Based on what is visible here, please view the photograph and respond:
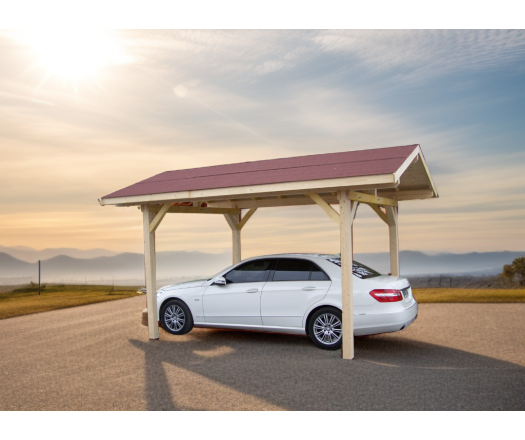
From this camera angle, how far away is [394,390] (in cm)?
681

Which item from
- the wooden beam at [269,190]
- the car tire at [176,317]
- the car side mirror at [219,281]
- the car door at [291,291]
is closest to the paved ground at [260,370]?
the car tire at [176,317]

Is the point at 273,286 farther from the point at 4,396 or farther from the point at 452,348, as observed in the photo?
the point at 4,396

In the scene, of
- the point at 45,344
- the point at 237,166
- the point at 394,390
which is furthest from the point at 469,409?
the point at 45,344

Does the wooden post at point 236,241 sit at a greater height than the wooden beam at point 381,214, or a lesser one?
lesser

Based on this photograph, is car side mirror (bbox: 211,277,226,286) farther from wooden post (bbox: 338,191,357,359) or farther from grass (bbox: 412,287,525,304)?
grass (bbox: 412,287,525,304)

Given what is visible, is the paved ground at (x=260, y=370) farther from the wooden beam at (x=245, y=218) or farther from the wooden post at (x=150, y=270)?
the wooden beam at (x=245, y=218)

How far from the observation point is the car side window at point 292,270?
30.9 feet

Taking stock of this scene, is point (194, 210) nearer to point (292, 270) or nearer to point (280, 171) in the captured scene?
point (280, 171)

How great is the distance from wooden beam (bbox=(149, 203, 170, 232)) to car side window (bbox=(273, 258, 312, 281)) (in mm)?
2612

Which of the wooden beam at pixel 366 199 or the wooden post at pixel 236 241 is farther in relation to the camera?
the wooden post at pixel 236 241

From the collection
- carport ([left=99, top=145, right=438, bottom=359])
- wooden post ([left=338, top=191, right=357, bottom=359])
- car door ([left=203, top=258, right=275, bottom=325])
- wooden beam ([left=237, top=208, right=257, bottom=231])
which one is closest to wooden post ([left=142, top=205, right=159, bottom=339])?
carport ([left=99, top=145, right=438, bottom=359])

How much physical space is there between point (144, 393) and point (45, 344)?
189 inches

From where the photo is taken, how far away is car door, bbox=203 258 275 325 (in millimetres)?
9695

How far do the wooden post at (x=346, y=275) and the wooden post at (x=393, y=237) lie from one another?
120 inches
